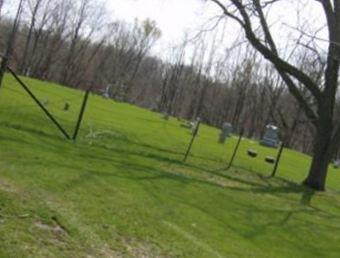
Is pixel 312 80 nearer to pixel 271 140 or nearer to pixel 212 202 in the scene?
pixel 212 202

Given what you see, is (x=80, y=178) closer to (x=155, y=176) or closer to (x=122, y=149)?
(x=155, y=176)

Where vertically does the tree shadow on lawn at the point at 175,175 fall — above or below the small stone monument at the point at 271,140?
below

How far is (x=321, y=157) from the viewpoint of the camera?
23.1 meters

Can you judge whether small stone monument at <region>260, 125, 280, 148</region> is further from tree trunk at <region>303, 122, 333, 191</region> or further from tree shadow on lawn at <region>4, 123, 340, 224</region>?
tree shadow on lawn at <region>4, 123, 340, 224</region>

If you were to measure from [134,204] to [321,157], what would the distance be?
13.6 m

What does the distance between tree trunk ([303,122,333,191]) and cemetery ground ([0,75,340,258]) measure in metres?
0.82

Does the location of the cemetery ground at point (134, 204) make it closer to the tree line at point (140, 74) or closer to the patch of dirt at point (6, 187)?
the patch of dirt at point (6, 187)

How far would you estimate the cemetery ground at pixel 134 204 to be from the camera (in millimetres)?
8133

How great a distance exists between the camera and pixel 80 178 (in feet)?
39.2

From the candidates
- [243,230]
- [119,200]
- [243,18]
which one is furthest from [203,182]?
[243,18]

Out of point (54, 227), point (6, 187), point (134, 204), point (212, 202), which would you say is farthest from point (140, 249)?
point (212, 202)

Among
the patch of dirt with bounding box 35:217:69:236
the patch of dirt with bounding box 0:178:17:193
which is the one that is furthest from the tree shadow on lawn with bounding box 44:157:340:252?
the patch of dirt with bounding box 35:217:69:236

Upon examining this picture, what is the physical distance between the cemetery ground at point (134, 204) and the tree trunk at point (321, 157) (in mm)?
817

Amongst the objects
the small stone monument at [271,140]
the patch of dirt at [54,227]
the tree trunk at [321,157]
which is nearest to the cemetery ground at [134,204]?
the patch of dirt at [54,227]
